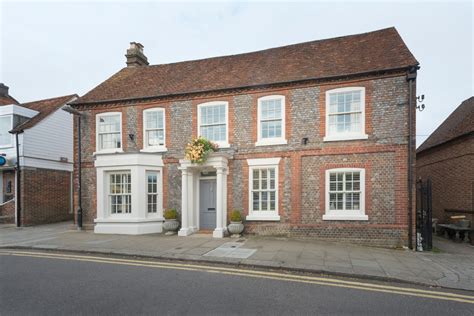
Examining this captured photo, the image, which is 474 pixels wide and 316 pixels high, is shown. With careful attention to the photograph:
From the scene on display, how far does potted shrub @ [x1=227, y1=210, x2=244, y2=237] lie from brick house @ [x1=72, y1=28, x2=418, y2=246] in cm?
41

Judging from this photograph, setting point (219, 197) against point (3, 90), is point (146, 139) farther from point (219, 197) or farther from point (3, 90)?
point (3, 90)

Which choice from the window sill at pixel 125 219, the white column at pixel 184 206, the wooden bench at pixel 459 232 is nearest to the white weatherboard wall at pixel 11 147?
the window sill at pixel 125 219

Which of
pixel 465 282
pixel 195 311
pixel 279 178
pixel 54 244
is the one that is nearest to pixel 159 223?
pixel 54 244

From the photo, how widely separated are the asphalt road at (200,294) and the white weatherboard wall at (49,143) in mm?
11361

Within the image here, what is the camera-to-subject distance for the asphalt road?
4.48 metres

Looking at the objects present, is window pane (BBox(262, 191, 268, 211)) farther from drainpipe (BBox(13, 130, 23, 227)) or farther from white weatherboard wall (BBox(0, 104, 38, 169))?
white weatherboard wall (BBox(0, 104, 38, 169))

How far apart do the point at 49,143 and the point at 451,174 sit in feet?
74.8

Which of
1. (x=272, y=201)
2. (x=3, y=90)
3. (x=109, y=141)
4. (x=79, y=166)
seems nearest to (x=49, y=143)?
(x=79, y=166)

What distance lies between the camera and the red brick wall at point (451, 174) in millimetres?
12062

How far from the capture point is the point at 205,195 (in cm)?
1216

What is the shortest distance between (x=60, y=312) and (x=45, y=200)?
15.0 m

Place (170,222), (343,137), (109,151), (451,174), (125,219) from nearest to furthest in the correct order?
(343,137) < (170,222) < (125,219) < (109,151) < (451,174)

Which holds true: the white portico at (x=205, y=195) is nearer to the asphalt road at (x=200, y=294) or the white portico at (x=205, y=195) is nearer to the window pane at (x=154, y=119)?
the window pane at (x=154, y=119)

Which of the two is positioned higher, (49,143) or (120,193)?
(49,143)
